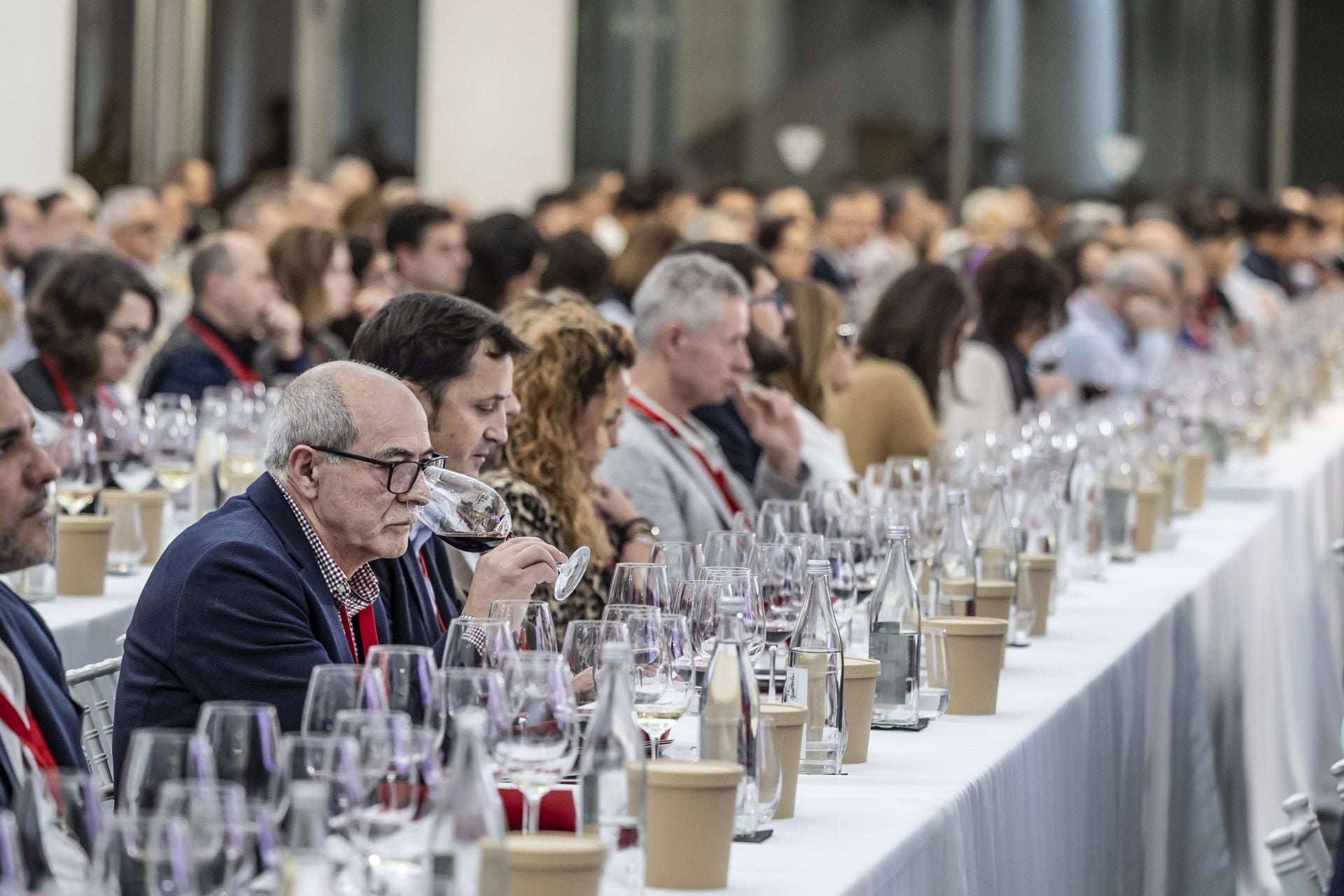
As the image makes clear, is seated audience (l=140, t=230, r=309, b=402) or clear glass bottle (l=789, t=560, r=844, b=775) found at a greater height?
seated audience (l=140, t=230, r=309, b=402)

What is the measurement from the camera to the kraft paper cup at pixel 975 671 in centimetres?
275

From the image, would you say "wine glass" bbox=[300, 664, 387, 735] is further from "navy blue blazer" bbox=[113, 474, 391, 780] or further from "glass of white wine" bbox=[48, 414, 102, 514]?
"glass of white wine" bbox=[48, 414, 102, 514]

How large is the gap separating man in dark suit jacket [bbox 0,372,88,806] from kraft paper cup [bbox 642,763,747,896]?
64cm

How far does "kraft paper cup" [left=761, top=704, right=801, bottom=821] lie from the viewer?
2152 mm

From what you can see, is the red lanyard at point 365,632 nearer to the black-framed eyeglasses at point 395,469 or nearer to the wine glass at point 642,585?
the black-framed eyeglasses at point 395,469

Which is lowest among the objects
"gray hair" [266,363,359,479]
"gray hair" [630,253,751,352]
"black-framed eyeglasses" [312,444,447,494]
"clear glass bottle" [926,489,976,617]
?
"clear glass bottle" [926,489,976,617]

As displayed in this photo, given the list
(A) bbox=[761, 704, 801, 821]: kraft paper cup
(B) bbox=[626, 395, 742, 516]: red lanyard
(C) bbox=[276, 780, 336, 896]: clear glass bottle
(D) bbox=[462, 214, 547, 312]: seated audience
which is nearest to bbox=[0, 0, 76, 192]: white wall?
(D) bbox=[462, 214, 547, 312]: seated audience

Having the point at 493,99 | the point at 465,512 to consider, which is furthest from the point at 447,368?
the point at 493,99

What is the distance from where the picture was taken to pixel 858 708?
2.45m

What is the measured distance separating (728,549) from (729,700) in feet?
3.03

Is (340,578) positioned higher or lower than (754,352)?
lower

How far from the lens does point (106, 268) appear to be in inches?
194

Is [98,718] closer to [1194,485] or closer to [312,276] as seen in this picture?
[1194,485]

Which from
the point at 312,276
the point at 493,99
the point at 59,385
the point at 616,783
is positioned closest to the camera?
the point at 616,783
